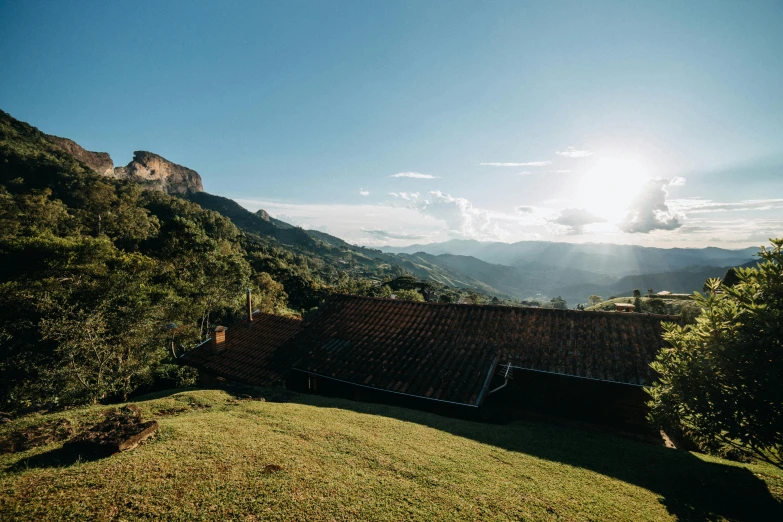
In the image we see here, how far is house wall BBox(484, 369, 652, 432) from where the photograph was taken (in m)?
12.7

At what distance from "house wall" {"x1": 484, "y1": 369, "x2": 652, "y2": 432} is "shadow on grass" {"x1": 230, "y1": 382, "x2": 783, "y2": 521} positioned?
4.66 ft

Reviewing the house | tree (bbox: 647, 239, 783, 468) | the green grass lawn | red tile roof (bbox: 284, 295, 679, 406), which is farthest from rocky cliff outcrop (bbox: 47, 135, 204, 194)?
tree (bbox: 647, 239, 783, 468)

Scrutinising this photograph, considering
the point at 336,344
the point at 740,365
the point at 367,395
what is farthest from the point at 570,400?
the point at 336,344

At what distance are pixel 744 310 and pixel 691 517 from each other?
4565mm

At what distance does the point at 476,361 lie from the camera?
1404cm

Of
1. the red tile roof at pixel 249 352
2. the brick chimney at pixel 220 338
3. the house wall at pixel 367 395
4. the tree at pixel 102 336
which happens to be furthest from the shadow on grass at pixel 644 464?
the tree at pixel 102 336

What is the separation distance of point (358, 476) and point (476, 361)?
896 cm

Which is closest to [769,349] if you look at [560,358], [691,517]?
[691,517]

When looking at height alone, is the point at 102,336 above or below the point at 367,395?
above

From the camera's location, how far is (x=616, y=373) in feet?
41.5

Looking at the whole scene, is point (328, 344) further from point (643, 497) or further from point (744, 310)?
→ point (744, 310)

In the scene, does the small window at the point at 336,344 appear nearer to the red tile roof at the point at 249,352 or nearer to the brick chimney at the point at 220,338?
the red tile roof at the point at 249,352

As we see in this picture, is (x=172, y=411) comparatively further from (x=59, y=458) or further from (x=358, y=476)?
(x=358, y=476)

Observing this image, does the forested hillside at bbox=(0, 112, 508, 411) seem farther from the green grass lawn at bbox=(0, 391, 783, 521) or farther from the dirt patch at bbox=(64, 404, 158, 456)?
the dirt patch at bbox=(64, 404, 158, 456)
